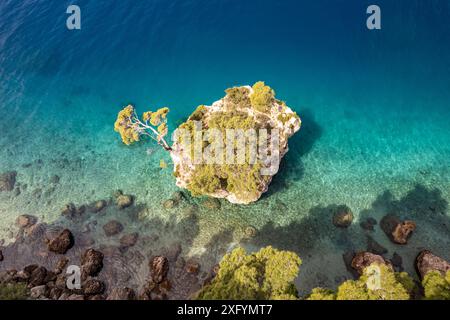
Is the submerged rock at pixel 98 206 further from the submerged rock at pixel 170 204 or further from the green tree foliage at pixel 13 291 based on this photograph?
the green tree foliage at pixel 13 291

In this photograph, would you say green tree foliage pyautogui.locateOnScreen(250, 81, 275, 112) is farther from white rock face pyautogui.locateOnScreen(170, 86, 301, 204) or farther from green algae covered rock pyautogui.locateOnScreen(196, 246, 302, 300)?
green algae covered rock pyautogui.locateOnScreen(196, 246, 302, 300)

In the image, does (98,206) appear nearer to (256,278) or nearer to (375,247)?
(256,278)

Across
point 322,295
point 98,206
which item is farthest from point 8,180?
point 322,295

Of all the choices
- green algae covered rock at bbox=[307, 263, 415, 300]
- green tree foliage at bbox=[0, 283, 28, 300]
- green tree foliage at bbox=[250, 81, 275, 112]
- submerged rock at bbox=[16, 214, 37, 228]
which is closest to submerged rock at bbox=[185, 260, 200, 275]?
green algae covered rock at bbox=[307, 263, 415, 300]

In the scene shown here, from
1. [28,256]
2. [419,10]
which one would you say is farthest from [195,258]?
[419,10]

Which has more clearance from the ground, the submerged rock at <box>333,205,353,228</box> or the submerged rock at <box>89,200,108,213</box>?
the submerged rock at <box>89,200,108,213</box>

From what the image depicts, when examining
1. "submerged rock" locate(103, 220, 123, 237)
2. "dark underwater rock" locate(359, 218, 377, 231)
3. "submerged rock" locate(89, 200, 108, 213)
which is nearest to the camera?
"dark underwater rock" locate(359, 218, 377, 231)
